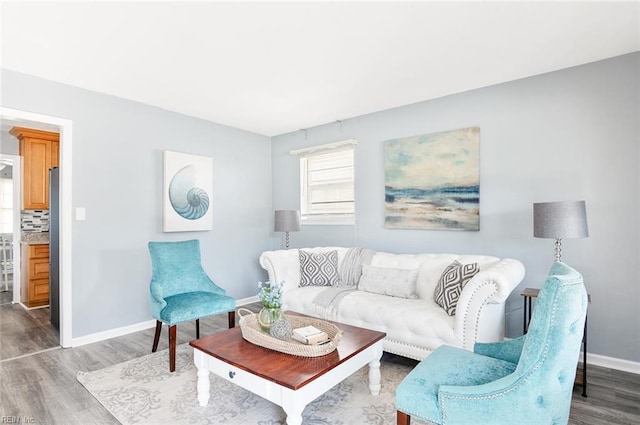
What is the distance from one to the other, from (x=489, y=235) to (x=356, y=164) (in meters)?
1.77

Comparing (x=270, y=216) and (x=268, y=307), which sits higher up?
(x=270, y=216)

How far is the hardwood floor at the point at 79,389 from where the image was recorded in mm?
2068

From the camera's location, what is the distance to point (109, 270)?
3520 mm

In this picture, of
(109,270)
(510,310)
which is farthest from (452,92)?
(109,270)

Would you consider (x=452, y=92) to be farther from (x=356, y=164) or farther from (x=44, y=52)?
(x=44, y=52)

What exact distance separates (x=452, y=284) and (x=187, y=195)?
315 centimetres

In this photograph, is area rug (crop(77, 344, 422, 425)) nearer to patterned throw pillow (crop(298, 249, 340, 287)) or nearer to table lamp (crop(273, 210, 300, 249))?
patterned throw pillow (crop(298, 249, 340, 287))

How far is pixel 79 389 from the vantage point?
7.86ft

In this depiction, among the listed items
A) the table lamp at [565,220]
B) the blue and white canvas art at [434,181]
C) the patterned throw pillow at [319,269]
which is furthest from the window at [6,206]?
the table lamp at [565,220]

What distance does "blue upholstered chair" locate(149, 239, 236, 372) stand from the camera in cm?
274

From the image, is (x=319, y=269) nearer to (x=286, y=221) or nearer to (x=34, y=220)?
(x=286, y=221)

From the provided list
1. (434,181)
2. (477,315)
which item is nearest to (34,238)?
(434,181)

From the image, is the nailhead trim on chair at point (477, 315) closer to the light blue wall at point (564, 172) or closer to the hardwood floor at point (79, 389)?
the hardwood floor at point (79, 389)

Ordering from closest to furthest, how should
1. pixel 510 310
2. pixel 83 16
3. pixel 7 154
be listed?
pixel 83 16
pixel 510 310
pixel 7 154
